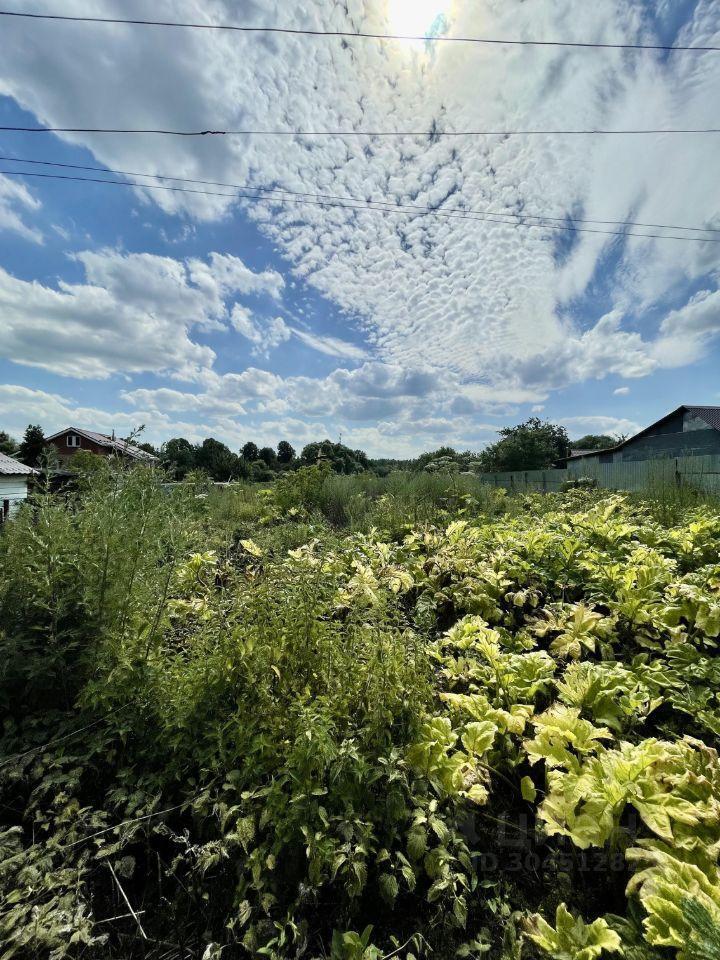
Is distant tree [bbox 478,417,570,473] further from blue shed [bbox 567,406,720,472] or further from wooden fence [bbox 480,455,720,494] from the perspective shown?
wooden fence [bbox 480,455,720,494]

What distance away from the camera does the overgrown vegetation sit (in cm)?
100

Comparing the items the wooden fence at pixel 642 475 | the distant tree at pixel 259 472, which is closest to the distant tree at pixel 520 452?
the wooden fence at pixel 642 475

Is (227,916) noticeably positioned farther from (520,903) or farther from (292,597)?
(292,597)

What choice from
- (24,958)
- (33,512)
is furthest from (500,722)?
(33,512)

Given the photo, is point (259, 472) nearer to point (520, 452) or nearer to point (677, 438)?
point (677, 438)

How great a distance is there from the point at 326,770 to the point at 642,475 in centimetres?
1129

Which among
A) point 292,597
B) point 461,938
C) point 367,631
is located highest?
point 292,597

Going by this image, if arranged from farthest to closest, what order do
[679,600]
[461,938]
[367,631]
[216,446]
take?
1. [216,446]
2. [679,600]
3. [367,631]
4. [461,938]

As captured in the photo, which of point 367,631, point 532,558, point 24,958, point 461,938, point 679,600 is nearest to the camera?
point 24,958

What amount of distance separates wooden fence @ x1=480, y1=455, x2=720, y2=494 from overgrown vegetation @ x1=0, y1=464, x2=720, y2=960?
5.47 meters

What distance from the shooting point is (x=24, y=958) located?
942mm

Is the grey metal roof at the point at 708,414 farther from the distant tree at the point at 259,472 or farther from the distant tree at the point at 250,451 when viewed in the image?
the distant tree at the point at 250,451

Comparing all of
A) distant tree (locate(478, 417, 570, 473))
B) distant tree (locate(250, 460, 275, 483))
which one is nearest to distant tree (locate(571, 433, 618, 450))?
distant tree (locate(478, 417, 570, 473))

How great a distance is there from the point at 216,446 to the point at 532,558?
33693 millimetres
